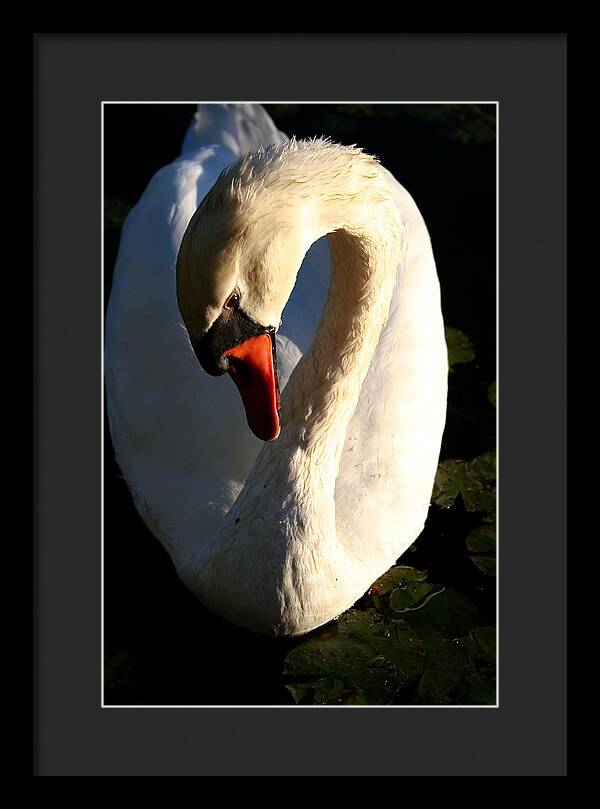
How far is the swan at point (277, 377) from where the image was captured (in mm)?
2406

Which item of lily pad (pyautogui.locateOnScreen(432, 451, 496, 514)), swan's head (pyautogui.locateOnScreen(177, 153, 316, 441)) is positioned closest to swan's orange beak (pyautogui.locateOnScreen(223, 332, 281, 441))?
swan's head (pyautogui.locateOnScreen(177, 153, 316, 441))

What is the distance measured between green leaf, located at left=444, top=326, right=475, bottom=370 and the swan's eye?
243 cm

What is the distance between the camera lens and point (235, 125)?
481 cm

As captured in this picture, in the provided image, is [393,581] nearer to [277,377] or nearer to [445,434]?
[445,434]

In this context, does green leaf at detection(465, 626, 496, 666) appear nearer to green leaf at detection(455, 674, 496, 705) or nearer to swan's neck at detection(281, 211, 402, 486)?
green leaf at detection(455, 674, 496, 705)

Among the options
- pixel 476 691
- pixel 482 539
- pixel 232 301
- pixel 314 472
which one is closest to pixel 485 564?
pixel 482 539

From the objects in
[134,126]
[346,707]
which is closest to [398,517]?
[346,707]

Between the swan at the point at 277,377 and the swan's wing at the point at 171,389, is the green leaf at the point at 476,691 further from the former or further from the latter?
the swan's wing at the point at 171,389

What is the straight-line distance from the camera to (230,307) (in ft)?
7.94

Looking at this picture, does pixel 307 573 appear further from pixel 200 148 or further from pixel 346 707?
pixel 200 148

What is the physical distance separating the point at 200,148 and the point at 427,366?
156cm
